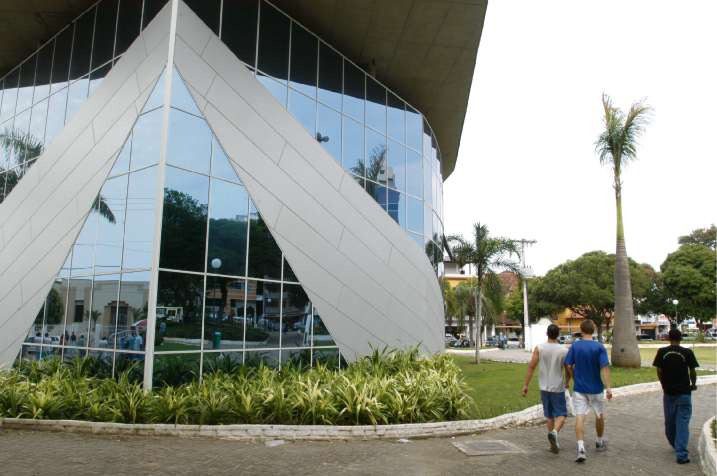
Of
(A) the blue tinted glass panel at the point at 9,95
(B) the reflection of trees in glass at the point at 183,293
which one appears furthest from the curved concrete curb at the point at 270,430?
(A) the blue tinted glass panel at the point at 9,95

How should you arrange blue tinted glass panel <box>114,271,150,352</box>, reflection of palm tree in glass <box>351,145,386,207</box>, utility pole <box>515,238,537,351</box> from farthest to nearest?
utility pole <box>515,238,537,351</box> → reflection of palm tree in glass <box>351,145,386,207</box> → blue tinted glass panel <box>114,271,150,352</box>

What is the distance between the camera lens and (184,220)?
10.2 metres

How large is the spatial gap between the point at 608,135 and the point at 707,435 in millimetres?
16336

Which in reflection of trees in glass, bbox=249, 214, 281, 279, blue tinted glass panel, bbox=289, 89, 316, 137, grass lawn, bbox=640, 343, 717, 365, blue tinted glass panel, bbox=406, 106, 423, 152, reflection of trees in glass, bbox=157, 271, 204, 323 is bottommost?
grass lawn, bbox=640, 343, 717, 365

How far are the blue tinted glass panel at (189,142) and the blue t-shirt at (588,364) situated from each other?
297 inches

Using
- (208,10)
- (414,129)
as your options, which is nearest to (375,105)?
(414,129)

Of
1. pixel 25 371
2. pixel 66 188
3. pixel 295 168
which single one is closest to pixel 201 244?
pixel 295 168

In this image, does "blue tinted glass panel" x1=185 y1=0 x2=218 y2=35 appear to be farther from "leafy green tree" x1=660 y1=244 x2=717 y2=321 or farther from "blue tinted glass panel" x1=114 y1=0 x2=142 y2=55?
"leafy green tree" x1=660 y1=244 x2=717 y2=321

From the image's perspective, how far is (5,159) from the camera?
15.8 metres

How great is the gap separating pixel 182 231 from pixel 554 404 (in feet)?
23.1

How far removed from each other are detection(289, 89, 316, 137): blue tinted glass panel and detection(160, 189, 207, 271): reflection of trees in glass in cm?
393

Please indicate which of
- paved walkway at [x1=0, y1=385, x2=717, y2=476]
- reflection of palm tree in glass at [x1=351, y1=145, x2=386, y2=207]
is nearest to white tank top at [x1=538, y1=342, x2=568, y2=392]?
paved walkway at [x1=0, y1=385, x2=717, y2=476]

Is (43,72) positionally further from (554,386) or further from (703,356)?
(703,356)

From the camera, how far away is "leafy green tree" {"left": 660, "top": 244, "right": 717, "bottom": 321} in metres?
47.6
